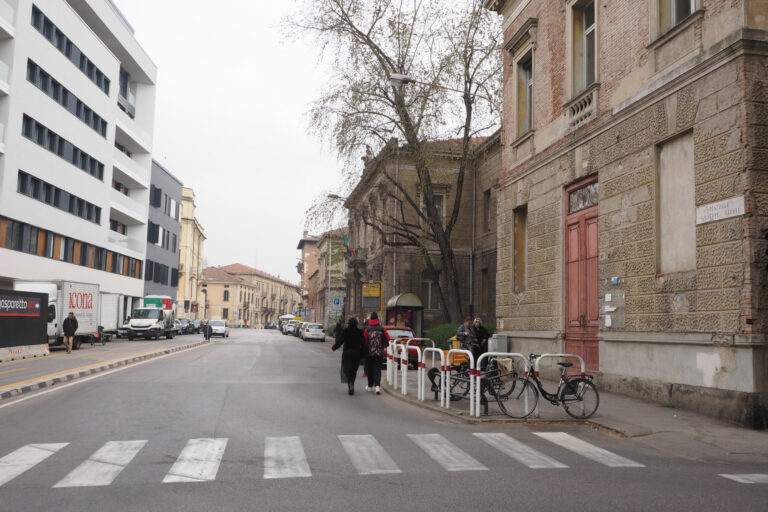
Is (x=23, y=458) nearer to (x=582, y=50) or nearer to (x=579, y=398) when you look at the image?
(x=579, y=398)

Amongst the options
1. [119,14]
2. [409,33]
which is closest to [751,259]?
[409,33]

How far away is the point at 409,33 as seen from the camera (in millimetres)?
26250

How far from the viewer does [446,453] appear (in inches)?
311

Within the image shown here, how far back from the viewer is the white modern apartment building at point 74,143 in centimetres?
3469

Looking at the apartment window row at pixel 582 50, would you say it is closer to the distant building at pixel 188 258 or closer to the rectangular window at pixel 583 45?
the rectangular window at pixel 583 45

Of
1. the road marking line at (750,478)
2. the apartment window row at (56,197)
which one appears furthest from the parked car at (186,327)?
the road marking line at (750,478)

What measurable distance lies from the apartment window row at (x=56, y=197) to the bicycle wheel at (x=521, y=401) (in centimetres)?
3247

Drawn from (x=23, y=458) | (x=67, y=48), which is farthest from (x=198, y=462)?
(x=67, y=48)

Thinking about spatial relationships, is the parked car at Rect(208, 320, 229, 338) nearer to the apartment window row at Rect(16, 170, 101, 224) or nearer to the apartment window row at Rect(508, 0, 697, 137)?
the apartment window row at Rect(16, 170, 101, 224)

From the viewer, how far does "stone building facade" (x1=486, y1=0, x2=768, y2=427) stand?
416 inches

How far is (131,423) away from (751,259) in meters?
9.42

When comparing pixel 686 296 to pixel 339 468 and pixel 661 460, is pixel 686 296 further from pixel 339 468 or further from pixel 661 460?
pixel 339 468

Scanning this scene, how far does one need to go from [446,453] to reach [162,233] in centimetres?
6127

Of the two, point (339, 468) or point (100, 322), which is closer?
point (339, 468)
